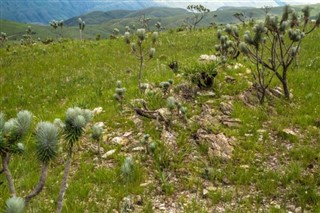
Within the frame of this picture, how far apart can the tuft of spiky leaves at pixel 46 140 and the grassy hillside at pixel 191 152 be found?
2.77 metres

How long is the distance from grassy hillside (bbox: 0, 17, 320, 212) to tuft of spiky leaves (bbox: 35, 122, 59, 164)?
2.77m

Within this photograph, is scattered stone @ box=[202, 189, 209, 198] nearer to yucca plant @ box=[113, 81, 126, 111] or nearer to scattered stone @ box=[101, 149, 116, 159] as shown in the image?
scattered stone @ box=[101, 149, 116, 159]

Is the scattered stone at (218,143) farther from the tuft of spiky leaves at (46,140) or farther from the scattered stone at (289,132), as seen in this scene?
the tuft of spiky leaves at (46,140)

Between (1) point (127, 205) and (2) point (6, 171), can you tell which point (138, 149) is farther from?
(2) point (6, 171)

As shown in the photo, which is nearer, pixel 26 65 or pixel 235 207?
pixel 235 207

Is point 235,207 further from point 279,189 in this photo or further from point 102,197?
point 102,197

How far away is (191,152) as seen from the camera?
9516 mm

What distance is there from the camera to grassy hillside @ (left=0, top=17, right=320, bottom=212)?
300 inches

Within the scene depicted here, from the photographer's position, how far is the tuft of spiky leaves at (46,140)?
4.40 meters

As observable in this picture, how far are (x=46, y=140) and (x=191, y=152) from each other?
18.4ft

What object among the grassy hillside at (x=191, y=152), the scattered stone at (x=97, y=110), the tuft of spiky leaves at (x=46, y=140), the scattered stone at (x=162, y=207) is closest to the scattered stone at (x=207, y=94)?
the grassy hillside at (x=191, y=152)

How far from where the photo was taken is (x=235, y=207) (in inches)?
289

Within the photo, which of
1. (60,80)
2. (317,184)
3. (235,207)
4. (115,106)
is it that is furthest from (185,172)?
(60,80)

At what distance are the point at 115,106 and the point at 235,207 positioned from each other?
620 centimetres
